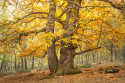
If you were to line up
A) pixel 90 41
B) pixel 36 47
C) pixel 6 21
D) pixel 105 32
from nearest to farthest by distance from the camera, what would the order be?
pixel 6 21 → pixel 105 32 → pixel 90 41 → pixel 36 47

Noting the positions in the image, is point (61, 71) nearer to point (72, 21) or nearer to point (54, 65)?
point (54, 65)

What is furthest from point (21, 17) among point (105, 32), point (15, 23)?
point (105, 32)

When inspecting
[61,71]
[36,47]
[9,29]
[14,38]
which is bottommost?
[61,71]

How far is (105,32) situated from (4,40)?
8049mm

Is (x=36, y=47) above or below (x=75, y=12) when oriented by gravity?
below

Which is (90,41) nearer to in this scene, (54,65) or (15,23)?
(54,65)

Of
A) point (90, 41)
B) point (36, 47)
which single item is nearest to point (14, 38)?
point (36, 47)

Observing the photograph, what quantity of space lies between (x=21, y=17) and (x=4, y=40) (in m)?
2.25

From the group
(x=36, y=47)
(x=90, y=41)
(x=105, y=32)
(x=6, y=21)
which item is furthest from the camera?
(x=36, y=47)

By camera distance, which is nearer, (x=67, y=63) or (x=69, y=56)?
(x=67, y=63)

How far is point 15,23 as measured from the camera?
339 inches

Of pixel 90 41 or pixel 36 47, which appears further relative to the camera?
pixel 36 47

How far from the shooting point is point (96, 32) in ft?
28.8

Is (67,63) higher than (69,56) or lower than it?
lower
